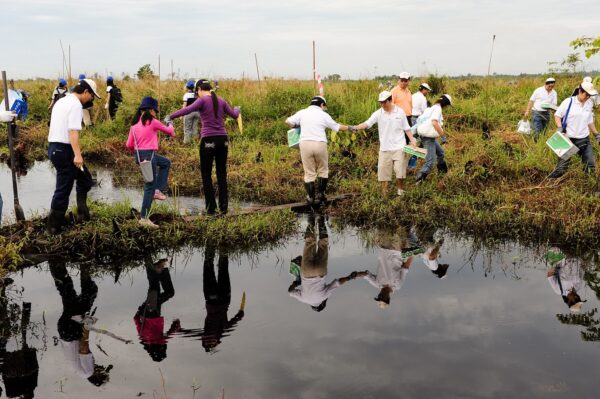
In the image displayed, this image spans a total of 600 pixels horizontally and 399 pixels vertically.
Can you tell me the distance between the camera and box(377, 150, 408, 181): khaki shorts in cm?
877

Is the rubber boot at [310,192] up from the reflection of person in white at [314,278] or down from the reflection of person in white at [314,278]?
up

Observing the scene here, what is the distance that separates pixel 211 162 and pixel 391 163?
2.83 metres

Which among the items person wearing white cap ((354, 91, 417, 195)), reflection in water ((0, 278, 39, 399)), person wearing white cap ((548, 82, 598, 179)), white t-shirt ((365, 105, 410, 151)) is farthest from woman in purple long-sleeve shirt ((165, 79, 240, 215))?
person wearing white cap ((548, 82, 598, 179))

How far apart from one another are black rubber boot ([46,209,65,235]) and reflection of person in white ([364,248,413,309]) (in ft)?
12.0

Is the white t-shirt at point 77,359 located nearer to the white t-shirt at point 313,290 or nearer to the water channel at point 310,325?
the water channel at point 310,325

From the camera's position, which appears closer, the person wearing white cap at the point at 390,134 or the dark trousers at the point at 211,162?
the dark trousers at the point at 211,162

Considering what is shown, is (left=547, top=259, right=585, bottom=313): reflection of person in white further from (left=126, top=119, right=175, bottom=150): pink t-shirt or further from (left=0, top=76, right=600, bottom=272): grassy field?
(left=126, top=119, right=175, bottom=150): pink t-shirt

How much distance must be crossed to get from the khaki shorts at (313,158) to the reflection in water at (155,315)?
2943 mm

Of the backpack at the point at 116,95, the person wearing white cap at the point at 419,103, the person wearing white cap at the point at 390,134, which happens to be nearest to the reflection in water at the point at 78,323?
the person wearing white cap at the point at 390,134

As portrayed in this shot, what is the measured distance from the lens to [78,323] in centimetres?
506

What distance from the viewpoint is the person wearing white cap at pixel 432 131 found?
906cm

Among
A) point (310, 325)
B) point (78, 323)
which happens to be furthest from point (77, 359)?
point (310, 325)

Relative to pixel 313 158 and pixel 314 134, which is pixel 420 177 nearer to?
pixel 313 158

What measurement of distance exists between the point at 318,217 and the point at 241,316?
3622 millimetres
